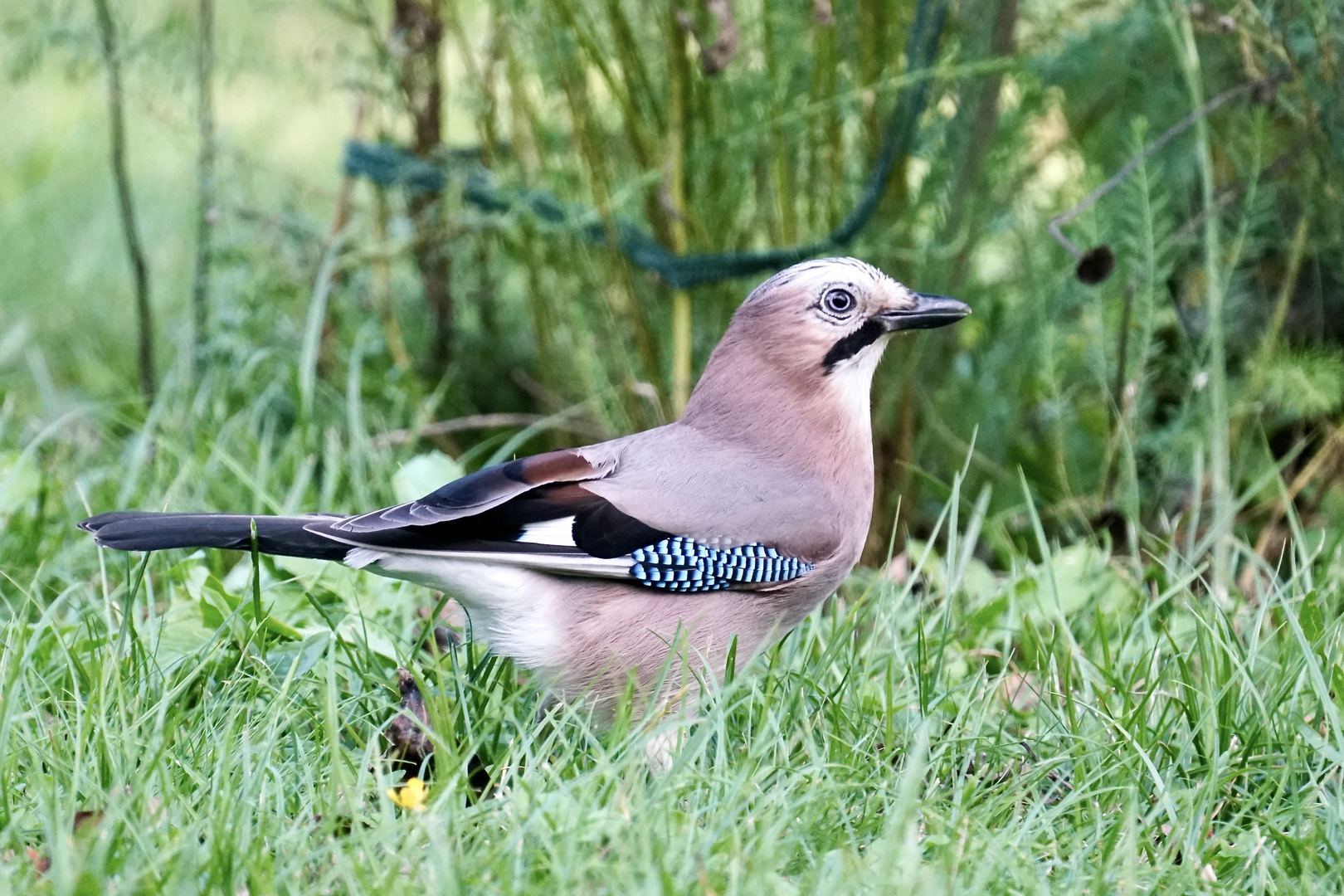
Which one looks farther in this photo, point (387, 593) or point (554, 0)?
point (554, 0)

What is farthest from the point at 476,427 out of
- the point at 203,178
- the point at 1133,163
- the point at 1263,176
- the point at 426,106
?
the point at 1263,176

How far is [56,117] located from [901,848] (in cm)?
728

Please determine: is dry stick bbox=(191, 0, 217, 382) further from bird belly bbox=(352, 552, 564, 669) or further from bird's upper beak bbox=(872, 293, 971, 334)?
bird's upper beak bbox=(872, 293, 971, 334)

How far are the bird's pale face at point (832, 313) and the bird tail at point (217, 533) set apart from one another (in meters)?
1.06

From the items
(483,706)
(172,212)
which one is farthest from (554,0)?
(172,212)

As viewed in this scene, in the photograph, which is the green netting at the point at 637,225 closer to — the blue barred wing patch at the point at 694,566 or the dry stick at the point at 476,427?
the dry stick at the point at 476,427

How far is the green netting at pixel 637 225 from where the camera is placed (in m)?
3.97

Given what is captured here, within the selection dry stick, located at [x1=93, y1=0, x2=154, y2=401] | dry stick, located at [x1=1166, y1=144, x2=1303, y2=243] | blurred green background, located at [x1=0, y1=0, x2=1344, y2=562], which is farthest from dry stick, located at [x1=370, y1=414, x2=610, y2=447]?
dry stick, located at [x1=1166, y1=144, x2=1303, y2=243]

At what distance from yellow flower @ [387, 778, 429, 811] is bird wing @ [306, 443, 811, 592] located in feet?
1.76

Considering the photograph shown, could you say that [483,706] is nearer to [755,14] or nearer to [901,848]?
[901,848]

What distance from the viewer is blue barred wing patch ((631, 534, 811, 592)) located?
287cm

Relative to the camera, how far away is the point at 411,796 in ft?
7.68

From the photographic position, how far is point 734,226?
445 centimetres

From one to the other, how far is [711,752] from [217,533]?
3.36 feet
